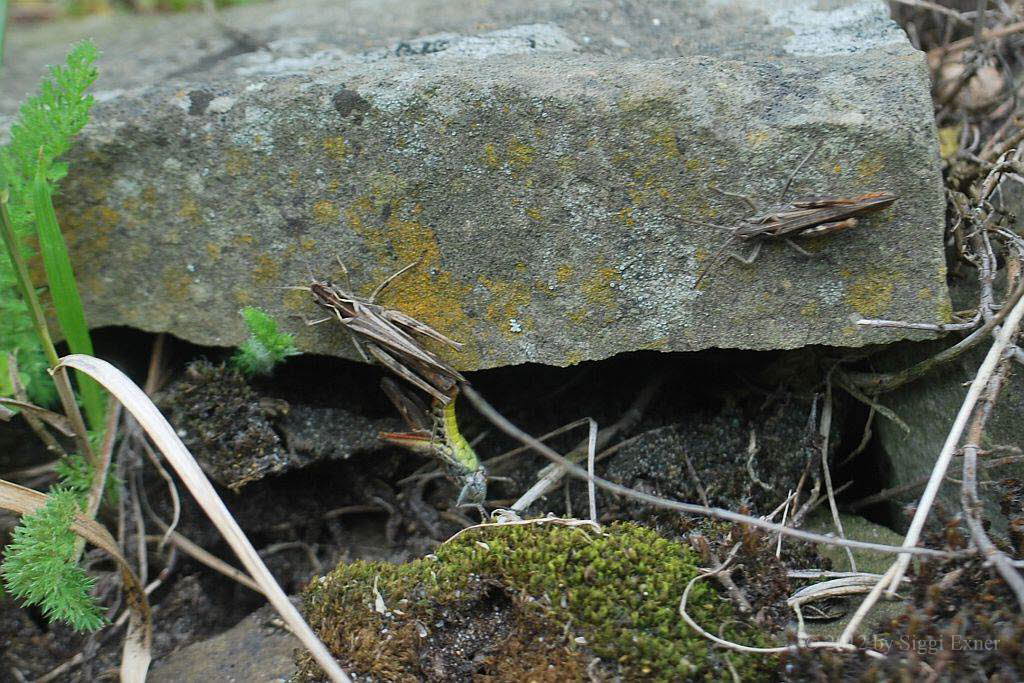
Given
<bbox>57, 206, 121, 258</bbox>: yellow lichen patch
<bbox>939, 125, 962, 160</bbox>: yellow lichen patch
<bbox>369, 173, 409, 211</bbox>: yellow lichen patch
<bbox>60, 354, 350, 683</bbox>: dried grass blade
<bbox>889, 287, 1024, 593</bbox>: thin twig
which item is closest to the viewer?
<bbox>60, 354, 350, 683</bbox>: dried grass blade

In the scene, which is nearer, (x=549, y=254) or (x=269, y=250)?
(x=549, y=254)

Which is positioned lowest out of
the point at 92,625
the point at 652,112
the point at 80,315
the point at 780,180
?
the point at 92,625

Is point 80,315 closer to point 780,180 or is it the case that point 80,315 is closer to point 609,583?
point 609,583

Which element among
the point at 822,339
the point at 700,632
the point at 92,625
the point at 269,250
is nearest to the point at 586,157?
the point at 822,339

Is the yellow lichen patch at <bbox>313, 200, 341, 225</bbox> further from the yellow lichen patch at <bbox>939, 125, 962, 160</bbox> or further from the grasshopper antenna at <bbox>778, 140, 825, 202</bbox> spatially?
the yellow lichen patch at <bbox>939, 125, 962, 160</bbox>

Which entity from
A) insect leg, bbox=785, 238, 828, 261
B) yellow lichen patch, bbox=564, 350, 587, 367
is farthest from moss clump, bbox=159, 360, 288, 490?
insect leg, bbox=785, 238, 828, 261

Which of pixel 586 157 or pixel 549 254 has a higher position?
pixel 586 157

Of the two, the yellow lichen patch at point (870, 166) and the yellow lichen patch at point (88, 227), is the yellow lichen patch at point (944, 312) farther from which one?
the yellow lichen patch at point (88, 227)
